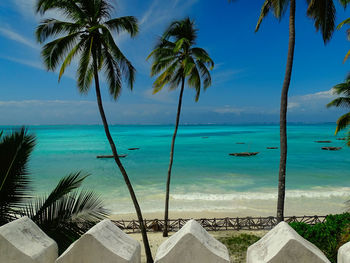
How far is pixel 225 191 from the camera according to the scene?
1070 inches

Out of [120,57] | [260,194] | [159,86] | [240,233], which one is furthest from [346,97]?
[120,57]

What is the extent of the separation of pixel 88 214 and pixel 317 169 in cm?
4395

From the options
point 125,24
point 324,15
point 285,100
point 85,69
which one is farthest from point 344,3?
point 85,69

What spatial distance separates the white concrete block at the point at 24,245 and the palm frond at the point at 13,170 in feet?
5.96

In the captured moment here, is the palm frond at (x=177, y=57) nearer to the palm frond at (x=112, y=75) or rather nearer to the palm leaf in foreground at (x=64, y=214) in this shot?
the palm frond at (x=112, y=75)

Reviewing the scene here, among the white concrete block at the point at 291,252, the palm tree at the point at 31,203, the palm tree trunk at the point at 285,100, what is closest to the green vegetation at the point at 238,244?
the palm tree trunk at the point at 285,100

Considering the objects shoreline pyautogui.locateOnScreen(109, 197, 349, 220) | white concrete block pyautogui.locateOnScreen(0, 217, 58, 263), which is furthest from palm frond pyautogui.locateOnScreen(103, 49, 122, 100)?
shoreline pyautogui.locateOnScreen(109, 197, 349, 220)

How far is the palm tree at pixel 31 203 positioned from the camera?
3306 mm

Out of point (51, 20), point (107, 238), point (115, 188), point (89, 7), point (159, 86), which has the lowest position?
point (115, 188)

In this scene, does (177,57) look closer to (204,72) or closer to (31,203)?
(204,72)

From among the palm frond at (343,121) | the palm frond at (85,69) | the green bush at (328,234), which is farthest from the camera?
the palm frond at (343,121)

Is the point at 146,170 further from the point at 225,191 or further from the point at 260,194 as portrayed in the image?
the point at 260,194

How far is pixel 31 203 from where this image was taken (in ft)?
11.4

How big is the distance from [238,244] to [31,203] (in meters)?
10.0
